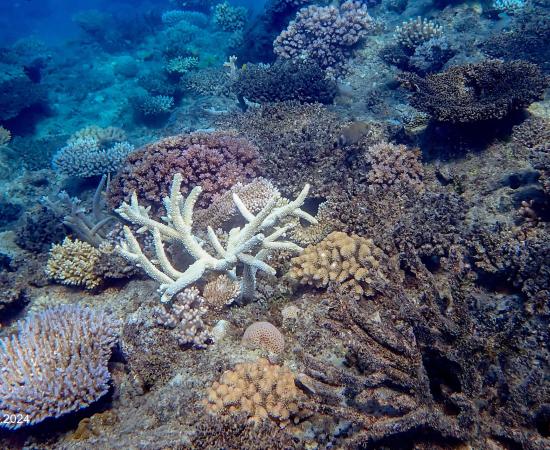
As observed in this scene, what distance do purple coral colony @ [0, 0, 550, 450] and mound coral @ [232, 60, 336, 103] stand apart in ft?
0.19

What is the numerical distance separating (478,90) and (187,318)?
6.49 meters

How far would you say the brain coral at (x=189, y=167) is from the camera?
5895mm

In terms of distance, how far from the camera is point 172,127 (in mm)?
10836

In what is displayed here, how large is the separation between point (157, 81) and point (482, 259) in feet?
46.4

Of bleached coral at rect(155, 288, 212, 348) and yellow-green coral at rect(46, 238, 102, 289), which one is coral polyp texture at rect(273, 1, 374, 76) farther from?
bleached coral at rect(155, 288, 212, 348)

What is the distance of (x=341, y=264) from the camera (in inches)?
177

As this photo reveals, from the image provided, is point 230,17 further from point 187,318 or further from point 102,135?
point 187,318

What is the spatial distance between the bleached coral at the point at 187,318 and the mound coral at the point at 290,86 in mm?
6578

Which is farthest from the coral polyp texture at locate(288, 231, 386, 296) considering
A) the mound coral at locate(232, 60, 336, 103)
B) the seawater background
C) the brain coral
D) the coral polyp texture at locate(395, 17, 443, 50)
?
the seawater background

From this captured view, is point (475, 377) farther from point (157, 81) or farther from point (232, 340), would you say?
point (157, 81)

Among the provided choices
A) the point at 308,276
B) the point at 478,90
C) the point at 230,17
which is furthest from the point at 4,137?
the point at 478,90

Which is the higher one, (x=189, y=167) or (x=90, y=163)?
(x=189, y=167)

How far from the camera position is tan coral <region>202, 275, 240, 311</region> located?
14.6 feet

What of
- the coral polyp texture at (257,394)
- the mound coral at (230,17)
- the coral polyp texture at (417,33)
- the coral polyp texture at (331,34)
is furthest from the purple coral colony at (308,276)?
the mound coral at (230,17)
